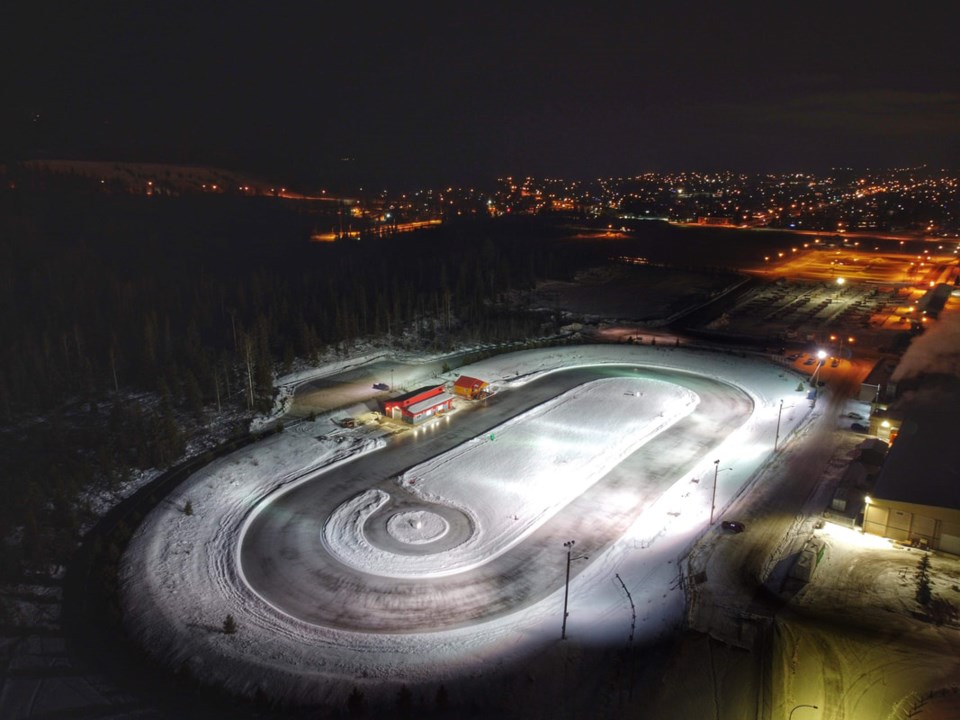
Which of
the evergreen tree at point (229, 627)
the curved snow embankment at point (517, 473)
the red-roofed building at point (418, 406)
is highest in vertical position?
the red-roofed building at point (418, 406)

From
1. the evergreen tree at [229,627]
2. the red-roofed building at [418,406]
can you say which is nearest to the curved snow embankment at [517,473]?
the red-roofed building at [418,406]

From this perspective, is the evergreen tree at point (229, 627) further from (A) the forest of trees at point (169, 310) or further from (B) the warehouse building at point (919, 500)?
(B) the warehouse building at point (919, 500)

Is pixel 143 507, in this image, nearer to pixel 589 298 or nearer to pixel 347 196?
pixel 589 298

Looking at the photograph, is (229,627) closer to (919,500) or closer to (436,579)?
(436,579)

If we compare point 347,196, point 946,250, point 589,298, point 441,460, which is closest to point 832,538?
point 441,460

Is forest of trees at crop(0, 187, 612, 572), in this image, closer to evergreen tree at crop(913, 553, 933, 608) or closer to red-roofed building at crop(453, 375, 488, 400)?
red-roofed building at crop(453, 375, 488, 400)

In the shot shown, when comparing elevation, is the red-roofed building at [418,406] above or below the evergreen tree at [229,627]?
above

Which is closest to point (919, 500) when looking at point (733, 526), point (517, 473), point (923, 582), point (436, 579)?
point (923, 582)
